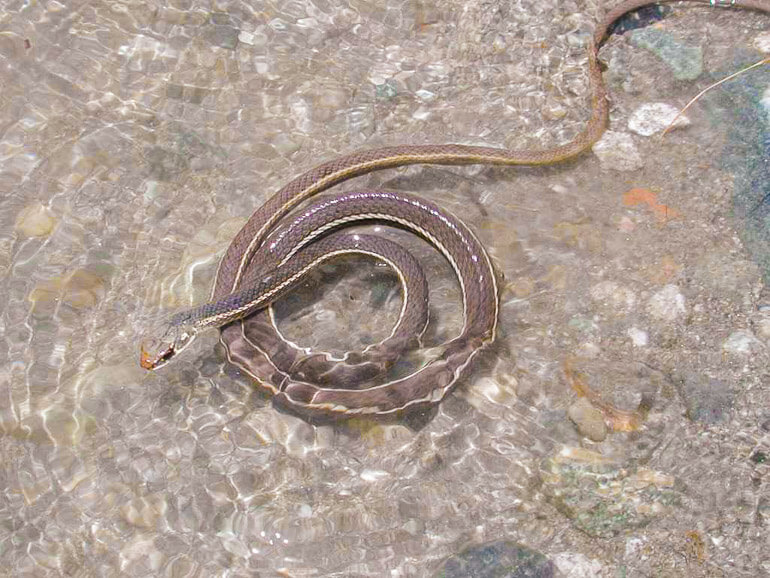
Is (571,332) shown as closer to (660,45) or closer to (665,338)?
(665,338)

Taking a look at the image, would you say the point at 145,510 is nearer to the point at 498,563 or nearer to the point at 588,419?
the point at 498,563

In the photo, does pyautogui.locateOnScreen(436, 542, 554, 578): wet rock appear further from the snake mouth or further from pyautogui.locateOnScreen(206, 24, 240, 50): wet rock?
pyautogui.locateOnScreen(206, 24, 240, 50): wet rock

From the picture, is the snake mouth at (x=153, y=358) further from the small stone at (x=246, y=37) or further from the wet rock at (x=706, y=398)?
the wet rock at (x=706, y=398)

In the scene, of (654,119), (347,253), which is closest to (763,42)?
(654,119)

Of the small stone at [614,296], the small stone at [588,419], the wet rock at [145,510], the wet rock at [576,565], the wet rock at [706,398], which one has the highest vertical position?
the small stone at [614,296]

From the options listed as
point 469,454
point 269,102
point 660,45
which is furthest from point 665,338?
point 269,102

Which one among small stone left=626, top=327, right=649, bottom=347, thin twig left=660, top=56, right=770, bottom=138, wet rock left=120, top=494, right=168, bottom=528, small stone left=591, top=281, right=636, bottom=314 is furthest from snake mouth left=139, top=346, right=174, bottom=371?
thin twig left=660, top=56, right=770, bottom=138

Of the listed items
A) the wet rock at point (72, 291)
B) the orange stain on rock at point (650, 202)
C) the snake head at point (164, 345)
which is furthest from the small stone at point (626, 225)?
the wet rock at point (72, 291)
